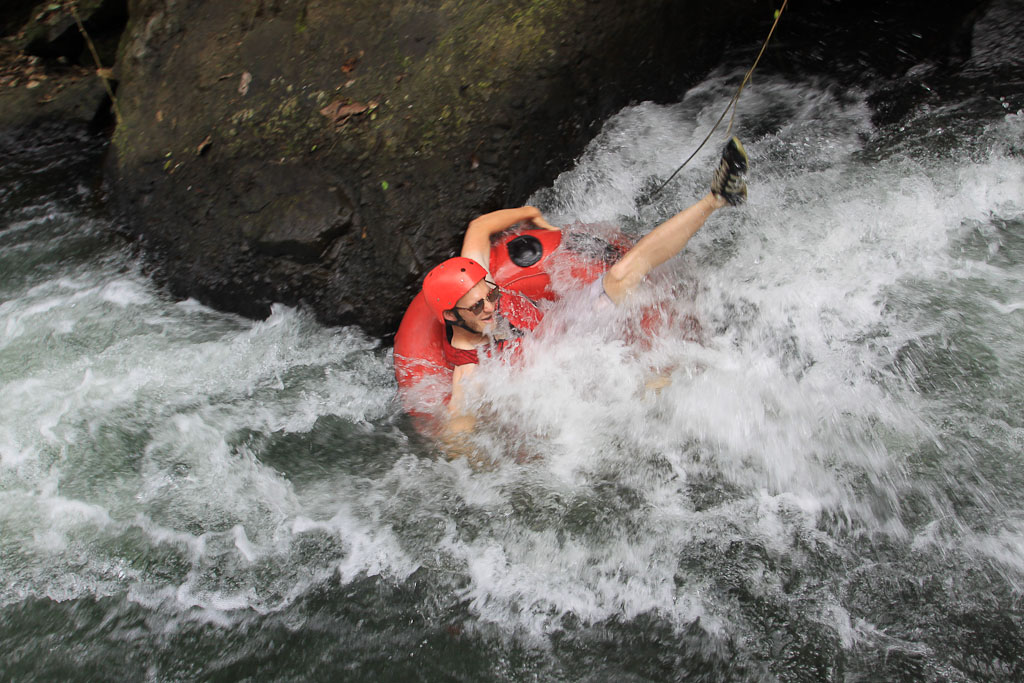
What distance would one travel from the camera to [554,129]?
4355mm

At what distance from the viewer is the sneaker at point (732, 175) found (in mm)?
3301

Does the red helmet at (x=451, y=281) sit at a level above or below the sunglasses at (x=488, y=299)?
above

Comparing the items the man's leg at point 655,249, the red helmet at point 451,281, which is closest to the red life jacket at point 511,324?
the red helmet at point 451,281

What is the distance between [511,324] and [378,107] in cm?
157

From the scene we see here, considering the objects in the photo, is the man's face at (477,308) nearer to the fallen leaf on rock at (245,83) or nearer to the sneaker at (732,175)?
the sneaker at (732,175)

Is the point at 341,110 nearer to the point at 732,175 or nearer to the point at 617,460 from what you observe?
the point at 732,175

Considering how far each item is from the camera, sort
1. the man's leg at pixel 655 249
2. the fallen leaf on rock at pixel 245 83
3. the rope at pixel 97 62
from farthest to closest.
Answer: the rope at pixel 97 62 → the fallen leaf on rock at pixel 245 83 → the man's leg at pixel 655 249

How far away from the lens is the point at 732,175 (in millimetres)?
3348

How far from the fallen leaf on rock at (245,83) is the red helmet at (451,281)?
199 centimetres

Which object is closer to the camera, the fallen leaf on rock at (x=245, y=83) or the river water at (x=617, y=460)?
the river water at (x=617, y=460)

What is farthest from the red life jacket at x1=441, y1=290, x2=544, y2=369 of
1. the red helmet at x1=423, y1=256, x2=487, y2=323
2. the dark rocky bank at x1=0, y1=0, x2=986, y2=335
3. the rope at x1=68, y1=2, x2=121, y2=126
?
the rope at x1=68, y1=2, x2=121, y2=126

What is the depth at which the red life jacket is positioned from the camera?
12.4ft

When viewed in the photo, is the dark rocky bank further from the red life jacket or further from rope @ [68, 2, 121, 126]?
the red life jacket

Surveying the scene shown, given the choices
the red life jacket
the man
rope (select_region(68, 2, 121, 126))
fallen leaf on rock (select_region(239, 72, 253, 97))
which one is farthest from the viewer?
rope (select_region(68, 2, 121, 126))
